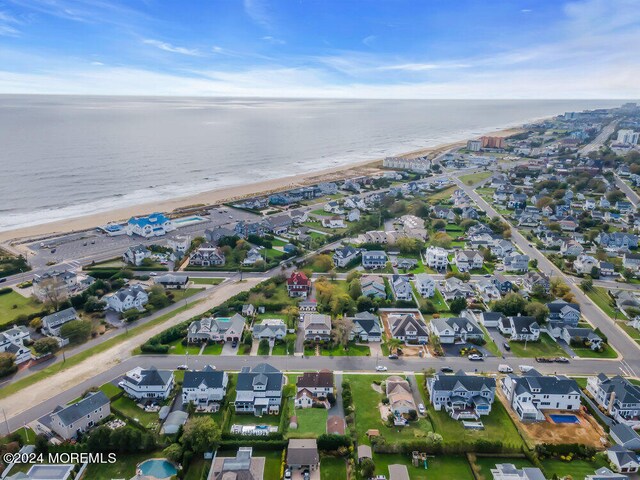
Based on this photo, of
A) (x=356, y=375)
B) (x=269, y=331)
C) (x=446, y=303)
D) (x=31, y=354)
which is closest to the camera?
(x=356, y=375)

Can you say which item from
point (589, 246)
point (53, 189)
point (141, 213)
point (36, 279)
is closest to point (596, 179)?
point (589, 246)

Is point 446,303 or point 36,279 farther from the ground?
point 36,279

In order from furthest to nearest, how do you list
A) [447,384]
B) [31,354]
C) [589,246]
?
[589,246] → [31,354] → [447,384]

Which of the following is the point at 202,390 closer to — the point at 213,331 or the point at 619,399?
the point at 213,331

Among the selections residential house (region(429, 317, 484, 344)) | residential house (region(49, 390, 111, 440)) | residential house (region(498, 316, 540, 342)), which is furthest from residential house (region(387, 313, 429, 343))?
residential house (region(49, 390, 111, 440))

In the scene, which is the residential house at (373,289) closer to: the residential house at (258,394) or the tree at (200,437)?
the residential house at (258,394)

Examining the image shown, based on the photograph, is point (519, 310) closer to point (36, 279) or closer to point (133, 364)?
point (133, 364)

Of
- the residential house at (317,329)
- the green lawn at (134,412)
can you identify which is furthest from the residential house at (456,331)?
the green lawn at (134,412)

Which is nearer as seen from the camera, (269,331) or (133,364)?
(133,364)
